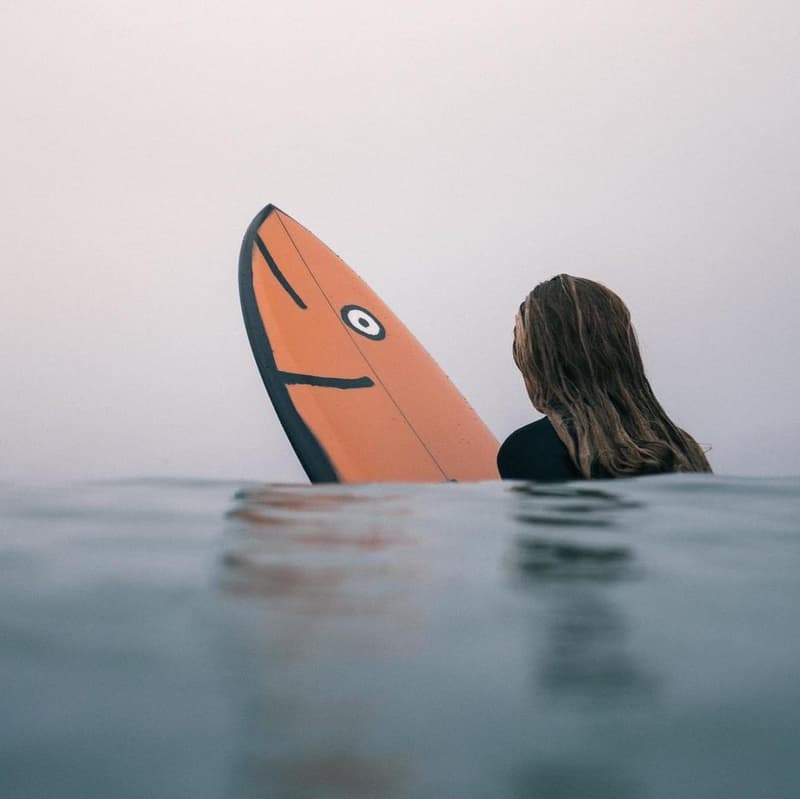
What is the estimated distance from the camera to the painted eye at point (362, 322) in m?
1.98

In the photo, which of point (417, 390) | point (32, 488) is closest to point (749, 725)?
point (32, 488)

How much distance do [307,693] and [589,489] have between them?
1.93 feet

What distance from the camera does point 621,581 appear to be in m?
0.41

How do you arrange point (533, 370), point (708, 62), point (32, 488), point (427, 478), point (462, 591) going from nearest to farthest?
point (462, 591) → point (32, 488) → point (533, 370) → point (427, 478) → point (708, 62)

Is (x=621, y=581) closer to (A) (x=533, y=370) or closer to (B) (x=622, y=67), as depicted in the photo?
(A) (x=533, y=370)

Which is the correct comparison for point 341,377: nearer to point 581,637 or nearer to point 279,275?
point 279,275

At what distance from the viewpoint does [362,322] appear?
6.66ft

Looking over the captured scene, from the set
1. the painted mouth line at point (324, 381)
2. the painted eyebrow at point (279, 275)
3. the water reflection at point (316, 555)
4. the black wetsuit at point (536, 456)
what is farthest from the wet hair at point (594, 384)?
the painted eyebrow at point (279, 275)

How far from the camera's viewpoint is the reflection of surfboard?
1598 millimetres

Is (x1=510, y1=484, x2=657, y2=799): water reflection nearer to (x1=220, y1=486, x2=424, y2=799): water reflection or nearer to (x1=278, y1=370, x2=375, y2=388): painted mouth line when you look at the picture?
(x1=220, y1=486, x2=424, y2=799): water reflection

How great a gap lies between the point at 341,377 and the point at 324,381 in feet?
0.20

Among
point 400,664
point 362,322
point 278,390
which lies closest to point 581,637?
point 400,664

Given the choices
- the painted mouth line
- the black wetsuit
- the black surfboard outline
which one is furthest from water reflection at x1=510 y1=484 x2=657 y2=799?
the painted mouth line

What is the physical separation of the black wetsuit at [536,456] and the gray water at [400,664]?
1.62ft
